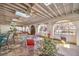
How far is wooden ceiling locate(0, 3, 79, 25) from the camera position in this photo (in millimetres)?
2225

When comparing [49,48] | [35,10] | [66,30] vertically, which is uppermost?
[35,10]

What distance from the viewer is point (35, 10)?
7.51ft

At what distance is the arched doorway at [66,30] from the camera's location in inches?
89.1

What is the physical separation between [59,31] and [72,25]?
0.24 metres

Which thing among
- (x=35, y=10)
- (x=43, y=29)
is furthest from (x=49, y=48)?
(x=35, y=10)

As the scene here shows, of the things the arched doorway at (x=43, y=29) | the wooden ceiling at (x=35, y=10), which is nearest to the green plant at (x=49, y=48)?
the arched doorway at (x=43, y=29)

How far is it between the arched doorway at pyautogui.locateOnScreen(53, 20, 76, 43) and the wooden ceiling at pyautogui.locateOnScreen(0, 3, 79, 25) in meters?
0.15

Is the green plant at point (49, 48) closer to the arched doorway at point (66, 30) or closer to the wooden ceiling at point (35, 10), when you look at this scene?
the arched doorway at point (66, 30)

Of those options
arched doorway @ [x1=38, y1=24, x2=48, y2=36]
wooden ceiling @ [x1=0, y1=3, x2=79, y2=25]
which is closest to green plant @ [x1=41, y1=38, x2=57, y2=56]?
arched doorway @ [x1=38, y1=24, x2=48, y2=36]

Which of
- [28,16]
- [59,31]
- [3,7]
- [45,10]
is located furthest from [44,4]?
[3,7]

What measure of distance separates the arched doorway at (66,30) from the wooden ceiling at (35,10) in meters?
0.15

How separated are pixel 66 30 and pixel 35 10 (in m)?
0.63

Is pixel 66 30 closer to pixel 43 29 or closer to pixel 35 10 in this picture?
pixel 43 29

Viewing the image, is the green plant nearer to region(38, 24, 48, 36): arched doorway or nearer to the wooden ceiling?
region(38, 24, 48, 36): arched doorway
